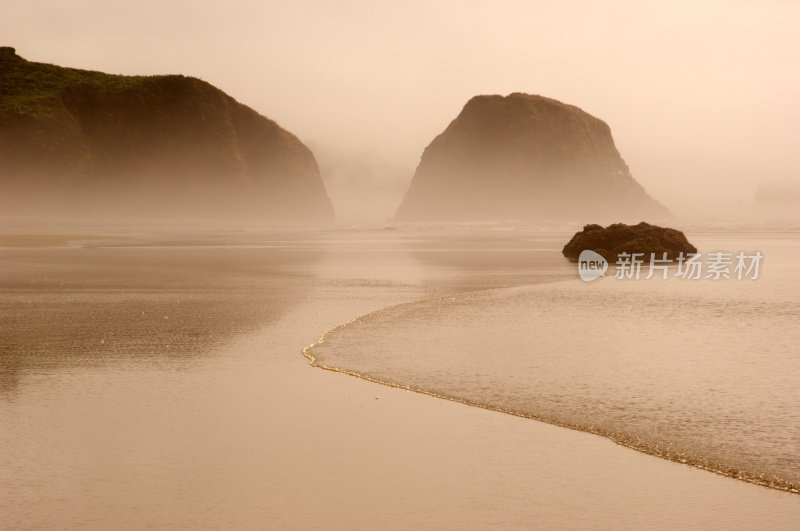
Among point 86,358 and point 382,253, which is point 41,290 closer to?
point 86,358

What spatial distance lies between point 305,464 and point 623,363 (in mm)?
5886

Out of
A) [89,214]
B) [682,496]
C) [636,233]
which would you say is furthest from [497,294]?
[89,214]

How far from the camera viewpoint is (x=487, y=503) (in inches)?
228

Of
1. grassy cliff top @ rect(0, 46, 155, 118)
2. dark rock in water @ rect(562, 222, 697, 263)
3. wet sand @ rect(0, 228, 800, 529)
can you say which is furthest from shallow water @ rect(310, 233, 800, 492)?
grassy cliff top @ rect(0, 46, 155, 118)

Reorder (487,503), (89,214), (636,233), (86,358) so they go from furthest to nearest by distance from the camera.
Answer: (89,214), (636,233), (86,358), (487,503)

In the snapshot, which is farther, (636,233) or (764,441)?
(636,233)

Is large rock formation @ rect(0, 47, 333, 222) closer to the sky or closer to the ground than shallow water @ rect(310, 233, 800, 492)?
closer to the sky

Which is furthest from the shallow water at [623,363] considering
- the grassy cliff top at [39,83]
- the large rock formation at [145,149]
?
the grassy cliff top at [39,83]

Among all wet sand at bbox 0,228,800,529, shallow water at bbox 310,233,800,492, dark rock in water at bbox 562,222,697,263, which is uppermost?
dark rock in water at bbox 562,222,697,263

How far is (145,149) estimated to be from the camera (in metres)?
173

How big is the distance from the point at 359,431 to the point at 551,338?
6.13 meters

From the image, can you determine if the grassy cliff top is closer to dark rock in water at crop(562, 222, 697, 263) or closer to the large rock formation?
the large rock formation

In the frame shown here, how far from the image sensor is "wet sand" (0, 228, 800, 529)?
5.55 meters

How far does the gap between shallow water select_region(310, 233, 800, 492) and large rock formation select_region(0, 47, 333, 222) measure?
497 feet
